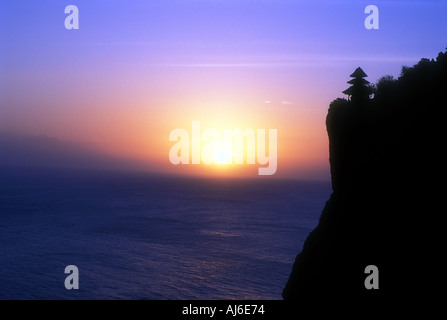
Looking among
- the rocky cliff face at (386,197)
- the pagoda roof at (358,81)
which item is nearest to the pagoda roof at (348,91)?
the pagoda roof at (358,81)

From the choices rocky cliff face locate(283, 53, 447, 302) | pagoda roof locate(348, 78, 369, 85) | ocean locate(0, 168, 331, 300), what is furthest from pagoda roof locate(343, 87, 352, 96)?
ocean locate(0, 168, 331, 300)

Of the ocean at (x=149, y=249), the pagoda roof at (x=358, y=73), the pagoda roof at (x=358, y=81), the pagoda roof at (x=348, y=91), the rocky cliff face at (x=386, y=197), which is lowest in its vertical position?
the ocean at (x=149, y=249)

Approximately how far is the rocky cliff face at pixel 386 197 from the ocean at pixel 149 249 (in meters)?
27.9

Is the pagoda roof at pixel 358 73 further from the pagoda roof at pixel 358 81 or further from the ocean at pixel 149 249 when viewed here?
the ocean at pixel 149 249

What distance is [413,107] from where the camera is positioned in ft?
58.1

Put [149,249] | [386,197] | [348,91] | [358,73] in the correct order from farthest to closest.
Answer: [149,249] < [348,91] < [358,73] < [386,197]

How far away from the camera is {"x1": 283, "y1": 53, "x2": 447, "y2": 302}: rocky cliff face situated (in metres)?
14.6

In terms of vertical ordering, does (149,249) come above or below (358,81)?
below

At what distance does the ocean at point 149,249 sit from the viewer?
160ft

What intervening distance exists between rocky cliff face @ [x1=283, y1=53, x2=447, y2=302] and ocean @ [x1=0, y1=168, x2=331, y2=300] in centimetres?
2785

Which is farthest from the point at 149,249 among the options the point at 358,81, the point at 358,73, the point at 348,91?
the point at 358,73

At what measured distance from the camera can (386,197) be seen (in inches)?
636

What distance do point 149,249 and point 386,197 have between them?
59991mm

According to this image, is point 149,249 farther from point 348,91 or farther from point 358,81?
point 358,81
